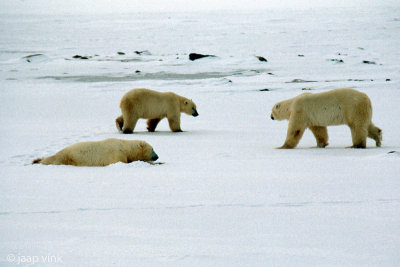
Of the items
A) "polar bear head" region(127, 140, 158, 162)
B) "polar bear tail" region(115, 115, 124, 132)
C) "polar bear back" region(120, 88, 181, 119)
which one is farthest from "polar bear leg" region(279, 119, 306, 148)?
"polar bear tail" region(115, 115, 124, 132)

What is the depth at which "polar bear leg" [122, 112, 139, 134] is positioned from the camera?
8102 mm

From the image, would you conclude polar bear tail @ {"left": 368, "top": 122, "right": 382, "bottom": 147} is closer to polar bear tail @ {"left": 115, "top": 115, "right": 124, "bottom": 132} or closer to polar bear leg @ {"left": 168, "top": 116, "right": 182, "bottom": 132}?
polar bear leg @ {"left": 168, "top": 116, "right": 182, "bottom": 132}

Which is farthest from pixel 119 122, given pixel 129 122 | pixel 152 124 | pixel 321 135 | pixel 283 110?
pixel 321 135

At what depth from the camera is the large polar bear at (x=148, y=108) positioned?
8109 mm

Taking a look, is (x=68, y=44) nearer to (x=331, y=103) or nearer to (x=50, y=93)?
(x=50, y=93)

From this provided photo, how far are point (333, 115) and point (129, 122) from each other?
301 centimetres

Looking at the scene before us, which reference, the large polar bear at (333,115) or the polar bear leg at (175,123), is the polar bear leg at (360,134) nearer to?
the large polar bear at (333,115)

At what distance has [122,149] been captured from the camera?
5484mm

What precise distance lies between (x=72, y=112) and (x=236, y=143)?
4.27 metres

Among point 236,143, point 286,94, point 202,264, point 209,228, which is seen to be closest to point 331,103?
point 236,143

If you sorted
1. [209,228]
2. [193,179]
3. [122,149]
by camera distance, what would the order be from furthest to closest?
[122,149], [193,179], [209,228]

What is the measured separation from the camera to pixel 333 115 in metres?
6.50

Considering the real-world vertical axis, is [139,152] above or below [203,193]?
below

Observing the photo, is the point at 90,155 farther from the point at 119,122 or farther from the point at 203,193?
the point at 119,122
